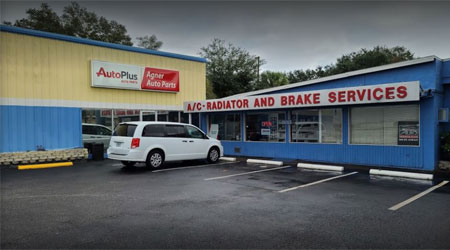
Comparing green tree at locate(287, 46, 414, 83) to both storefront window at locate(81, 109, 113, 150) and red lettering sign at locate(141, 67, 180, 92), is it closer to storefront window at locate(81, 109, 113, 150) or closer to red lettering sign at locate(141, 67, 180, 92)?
red lettering sign at locate(141, 67, 180, 92)

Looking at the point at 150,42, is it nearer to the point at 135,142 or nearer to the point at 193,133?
the point at 193,133

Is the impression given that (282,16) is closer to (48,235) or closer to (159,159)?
(159,159)

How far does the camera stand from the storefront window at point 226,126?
53.1ft

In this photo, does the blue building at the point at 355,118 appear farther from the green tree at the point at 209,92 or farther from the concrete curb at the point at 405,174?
the green tree at the point at 209,92

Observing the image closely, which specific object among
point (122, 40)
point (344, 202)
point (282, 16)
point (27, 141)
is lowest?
point (344, 202)

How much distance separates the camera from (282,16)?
1327 centimetres

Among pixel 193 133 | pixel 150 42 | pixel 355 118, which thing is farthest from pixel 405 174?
pixel 150 42

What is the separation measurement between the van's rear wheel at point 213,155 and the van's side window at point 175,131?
1541 millimetres

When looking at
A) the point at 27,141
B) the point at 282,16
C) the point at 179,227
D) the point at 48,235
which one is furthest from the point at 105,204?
the point at 282,16

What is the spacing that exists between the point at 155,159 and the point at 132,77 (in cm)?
681

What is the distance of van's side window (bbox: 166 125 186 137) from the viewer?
12094mm

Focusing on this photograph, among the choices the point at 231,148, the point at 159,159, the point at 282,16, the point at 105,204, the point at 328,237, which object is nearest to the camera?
the point at 328,237

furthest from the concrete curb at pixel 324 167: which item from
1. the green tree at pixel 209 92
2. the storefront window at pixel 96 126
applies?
the green tree at pixel 209 92

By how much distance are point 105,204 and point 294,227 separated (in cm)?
380
